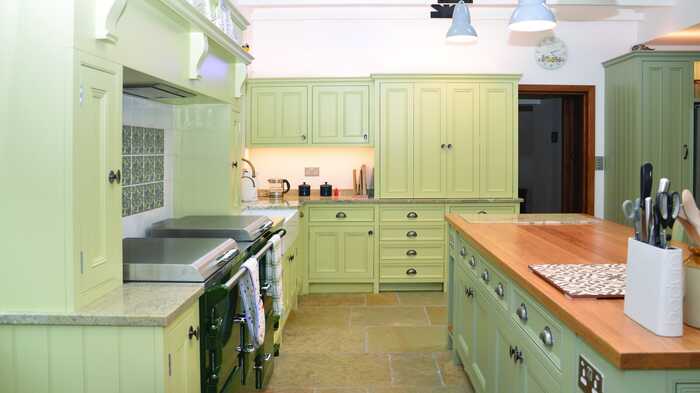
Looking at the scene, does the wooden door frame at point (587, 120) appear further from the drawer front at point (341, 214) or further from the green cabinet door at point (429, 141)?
the drawer front at point (341, 214)

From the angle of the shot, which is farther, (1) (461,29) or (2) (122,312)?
(1) (461,29)

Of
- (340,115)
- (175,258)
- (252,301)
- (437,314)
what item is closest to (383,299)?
(437,314)

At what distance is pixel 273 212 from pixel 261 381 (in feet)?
6.69

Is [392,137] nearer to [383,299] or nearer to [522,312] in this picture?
[383,299]

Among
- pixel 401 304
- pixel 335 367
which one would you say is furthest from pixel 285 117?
pixel 335 367

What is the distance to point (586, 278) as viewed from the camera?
1890 millimetres

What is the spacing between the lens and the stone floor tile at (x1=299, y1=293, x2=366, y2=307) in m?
5.21

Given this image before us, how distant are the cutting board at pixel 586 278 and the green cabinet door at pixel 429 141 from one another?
137 inches

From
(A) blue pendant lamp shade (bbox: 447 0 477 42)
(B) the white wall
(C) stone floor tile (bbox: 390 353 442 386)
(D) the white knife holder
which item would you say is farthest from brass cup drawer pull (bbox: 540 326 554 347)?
(B) the white wall

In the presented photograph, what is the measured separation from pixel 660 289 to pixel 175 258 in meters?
1.65

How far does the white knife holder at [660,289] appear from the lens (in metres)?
1.34

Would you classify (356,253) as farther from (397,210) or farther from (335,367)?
(335,367)

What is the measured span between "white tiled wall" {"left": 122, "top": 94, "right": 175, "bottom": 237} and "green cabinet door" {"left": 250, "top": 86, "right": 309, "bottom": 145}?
2103mm

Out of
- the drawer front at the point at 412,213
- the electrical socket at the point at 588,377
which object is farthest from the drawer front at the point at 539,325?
the drawer front at the point at 412,213
